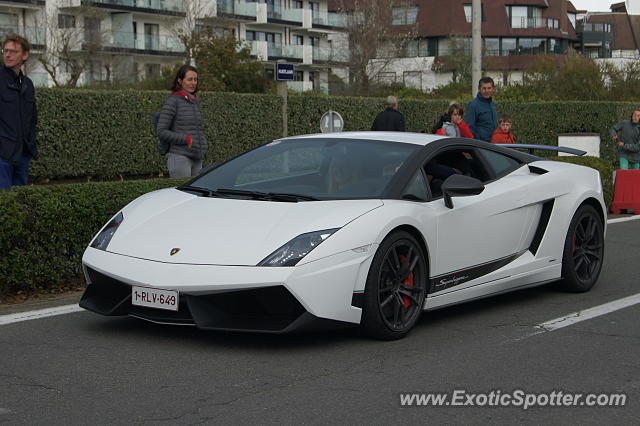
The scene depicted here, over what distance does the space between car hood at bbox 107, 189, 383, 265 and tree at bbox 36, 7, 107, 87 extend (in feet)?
121

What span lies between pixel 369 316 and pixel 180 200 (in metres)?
1.58

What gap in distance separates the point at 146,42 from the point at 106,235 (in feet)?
165

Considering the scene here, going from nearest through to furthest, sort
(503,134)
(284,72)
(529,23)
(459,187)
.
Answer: (459,187), (503,134), (284,72), (529,23)

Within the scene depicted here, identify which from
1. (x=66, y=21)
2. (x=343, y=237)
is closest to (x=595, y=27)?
(x=66, y=21)

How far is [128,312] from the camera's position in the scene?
19.6 ft

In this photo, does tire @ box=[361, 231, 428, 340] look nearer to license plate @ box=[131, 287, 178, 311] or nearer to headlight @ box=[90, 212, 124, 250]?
license plate @ box=[131, 287, 178, 311]

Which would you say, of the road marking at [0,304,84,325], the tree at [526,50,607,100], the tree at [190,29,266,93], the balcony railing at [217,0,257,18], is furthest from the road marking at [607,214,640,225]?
the balcony railing at [217,0,257,18]

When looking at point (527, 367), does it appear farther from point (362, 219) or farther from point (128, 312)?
point (128, 312)

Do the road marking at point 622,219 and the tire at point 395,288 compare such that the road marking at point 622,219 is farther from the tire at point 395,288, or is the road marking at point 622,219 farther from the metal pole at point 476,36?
the metal pole at point 476,36

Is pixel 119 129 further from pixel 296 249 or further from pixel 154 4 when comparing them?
pixel 154 4

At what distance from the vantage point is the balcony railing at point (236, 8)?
198ft

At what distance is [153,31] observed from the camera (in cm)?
5716

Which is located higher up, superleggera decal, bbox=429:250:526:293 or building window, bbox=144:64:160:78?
building window, bbox=144:64:160:78
